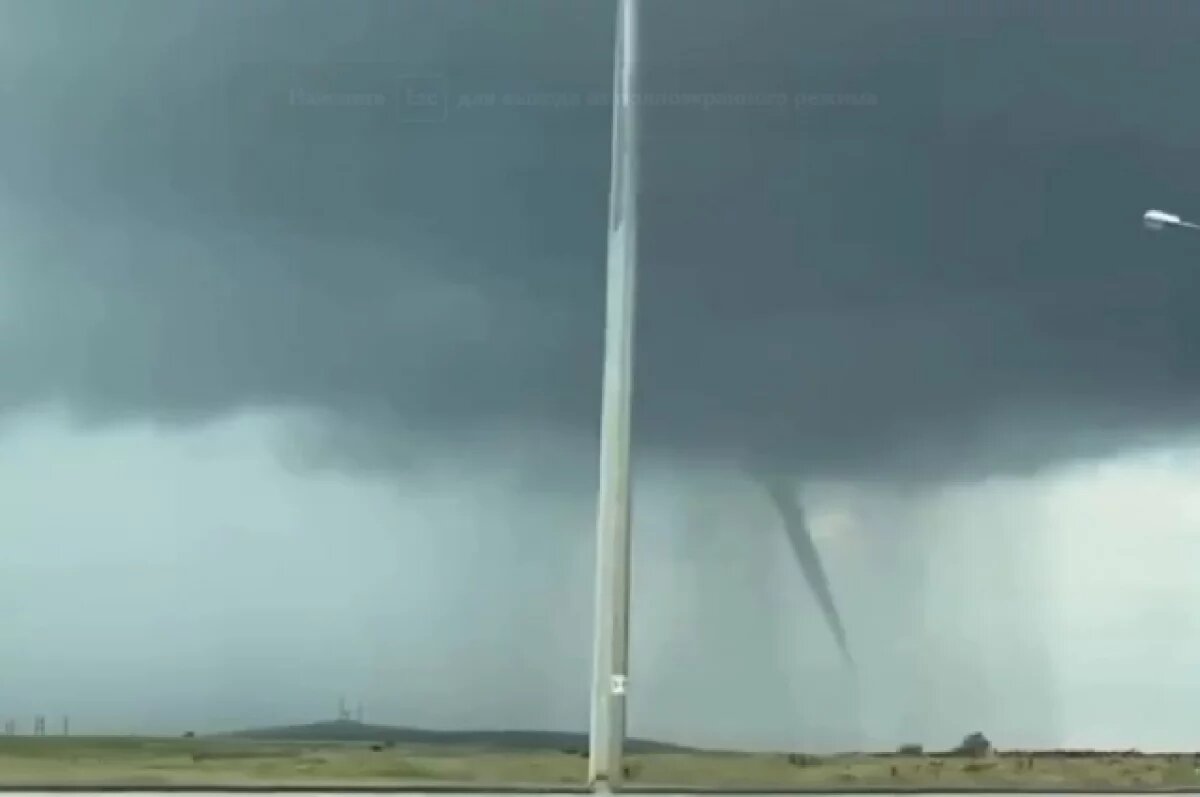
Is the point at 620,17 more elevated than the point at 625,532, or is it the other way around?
the point at 620,17

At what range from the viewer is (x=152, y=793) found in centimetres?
1512

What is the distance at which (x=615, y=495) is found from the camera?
1761 centimetres

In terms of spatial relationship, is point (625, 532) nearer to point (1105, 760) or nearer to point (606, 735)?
point (606, 735)

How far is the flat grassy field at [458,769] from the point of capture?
16.6m

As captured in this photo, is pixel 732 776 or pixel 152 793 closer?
pixel 152 793

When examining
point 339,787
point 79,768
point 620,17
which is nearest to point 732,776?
point 339,787

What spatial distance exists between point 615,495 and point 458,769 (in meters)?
3.76

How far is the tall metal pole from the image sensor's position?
16969mm

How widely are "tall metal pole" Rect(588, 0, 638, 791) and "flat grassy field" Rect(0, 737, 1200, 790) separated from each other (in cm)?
60

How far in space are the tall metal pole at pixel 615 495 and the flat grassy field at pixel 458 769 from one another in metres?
0.60

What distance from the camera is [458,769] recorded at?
60.0 feet

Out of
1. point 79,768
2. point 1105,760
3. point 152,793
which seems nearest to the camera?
point 152,793

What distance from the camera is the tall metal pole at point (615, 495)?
17.0m

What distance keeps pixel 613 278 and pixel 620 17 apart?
3.55 metres
